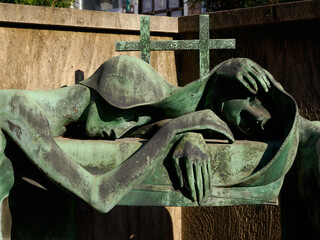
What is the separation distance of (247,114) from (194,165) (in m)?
0.36

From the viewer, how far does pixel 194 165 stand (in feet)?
6.73

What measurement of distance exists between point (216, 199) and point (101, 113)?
546 mm

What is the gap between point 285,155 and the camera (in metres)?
2.14

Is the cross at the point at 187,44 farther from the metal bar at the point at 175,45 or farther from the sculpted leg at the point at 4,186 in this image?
the sculpted leg at the point at 4,186

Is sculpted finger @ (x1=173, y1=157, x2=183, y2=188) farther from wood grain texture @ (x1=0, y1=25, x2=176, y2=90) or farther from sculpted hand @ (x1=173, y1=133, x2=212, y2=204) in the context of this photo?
wood grain texture @ (x1=0, y1=25, x2=176, y2=90)

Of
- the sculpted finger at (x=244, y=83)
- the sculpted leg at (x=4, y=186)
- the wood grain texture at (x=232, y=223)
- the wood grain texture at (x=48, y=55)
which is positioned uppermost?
the wood grain texture at (x=48, y=55)

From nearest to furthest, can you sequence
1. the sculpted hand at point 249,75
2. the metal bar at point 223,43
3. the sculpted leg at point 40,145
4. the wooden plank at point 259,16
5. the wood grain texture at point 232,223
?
the sculpted leg at point 40,145, the sculpted hand at point 249,75, the metal bar at point 223,43, the wooden plank at point 259,16, the wood grain texture at point 232,223

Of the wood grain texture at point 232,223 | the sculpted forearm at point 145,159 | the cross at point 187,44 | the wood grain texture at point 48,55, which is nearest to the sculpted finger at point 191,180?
the sculpted forearm at point 145,159

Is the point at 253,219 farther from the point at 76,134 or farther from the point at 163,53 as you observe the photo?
the point at 76,134

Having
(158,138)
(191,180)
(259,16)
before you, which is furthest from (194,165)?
(259,16)

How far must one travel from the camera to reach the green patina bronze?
81.0 inches

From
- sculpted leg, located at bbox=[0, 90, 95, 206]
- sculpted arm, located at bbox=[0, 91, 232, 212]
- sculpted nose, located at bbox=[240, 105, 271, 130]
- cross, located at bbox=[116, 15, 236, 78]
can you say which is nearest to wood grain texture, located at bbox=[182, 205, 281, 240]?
cross, located at bbox=[116, 15, 236, 78]

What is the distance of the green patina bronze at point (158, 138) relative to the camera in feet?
6.75

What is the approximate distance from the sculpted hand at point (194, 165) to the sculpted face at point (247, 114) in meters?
0.24
